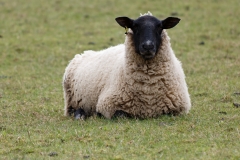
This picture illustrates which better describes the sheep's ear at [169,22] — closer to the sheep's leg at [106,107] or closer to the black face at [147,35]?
the black face at [147,35]

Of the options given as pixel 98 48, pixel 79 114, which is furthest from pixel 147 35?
pixel 98 48

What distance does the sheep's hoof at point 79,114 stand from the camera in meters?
9.70

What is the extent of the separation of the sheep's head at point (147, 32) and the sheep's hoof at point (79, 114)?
1.79 meters

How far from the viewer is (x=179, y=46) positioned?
1773 cm

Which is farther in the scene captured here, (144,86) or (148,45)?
(144,86)

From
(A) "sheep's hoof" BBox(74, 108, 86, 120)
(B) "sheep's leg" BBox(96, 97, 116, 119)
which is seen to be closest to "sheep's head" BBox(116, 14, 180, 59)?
(B) "sheep's leg" BBox(96, 97, 116, 119)

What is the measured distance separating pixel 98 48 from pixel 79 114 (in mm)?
8193

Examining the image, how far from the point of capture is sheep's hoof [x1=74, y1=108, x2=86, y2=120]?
31.8 feet

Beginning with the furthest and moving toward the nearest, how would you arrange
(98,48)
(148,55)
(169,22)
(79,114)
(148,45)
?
1. (98,48)
2. (79,114)
3. (169,22)
4. (148,55)
5. (148,45)

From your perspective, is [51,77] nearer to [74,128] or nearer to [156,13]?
[74,128]

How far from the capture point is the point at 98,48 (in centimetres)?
1795

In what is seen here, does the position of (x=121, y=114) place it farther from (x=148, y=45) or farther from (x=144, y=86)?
(x=148, y=45)

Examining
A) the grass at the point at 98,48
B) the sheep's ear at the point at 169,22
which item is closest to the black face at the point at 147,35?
the sheep's ear at the point at 169,22

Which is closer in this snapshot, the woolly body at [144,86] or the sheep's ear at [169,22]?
the woolly body at [144,86]
